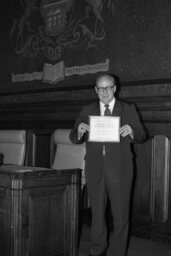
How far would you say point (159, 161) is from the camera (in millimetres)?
3725

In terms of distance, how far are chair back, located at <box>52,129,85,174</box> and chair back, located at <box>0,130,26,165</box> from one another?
0.45m

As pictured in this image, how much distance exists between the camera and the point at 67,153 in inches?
156

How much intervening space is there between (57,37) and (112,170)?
2638 mm

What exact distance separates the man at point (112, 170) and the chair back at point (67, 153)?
901mm

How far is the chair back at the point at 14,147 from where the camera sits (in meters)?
4.28

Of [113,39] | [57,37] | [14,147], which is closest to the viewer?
[113,39]

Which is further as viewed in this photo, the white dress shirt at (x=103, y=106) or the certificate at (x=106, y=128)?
the white dress shirt at (x=103, y=106)

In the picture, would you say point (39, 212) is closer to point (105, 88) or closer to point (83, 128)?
point (83, 128)

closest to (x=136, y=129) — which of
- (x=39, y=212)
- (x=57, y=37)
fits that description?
(x=39, y=212)

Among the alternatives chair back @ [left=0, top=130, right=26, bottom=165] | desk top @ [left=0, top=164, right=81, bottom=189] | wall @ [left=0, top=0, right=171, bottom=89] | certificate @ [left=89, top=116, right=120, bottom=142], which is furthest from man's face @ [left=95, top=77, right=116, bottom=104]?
chair back @ [left=0, top=130, right=26, bottom=165]

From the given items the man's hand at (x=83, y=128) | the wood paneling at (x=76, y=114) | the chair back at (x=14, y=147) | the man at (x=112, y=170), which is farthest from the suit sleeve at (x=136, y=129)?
the chair back at (x=14, y=147)

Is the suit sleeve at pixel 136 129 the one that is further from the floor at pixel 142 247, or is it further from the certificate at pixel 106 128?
the floor at pixel 142 247

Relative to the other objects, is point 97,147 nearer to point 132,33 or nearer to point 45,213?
point 45,213

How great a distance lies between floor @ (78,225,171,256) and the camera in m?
3.31
